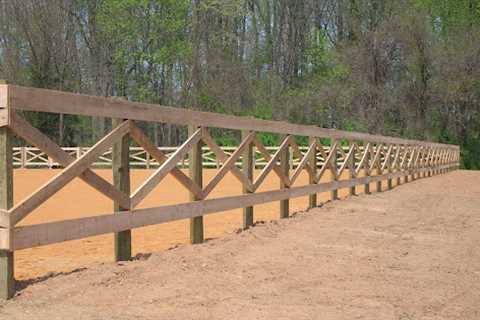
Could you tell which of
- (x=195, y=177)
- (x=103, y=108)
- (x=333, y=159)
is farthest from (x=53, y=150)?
(x=333, y=159)

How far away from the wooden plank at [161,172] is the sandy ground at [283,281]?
57 centimetres

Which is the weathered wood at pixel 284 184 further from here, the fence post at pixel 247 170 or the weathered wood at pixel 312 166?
the weathered wood at pixel 312 166

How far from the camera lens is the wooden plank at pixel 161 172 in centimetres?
520

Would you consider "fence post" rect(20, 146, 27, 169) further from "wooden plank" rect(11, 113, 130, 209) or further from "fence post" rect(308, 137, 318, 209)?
"wooden plank" rect(11, 113, 130, 209)

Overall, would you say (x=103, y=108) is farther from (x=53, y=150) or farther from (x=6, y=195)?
(x=6, y=195)

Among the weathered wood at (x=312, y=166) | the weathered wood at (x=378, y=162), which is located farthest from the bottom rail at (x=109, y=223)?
the weathered wood at (x=378, y=162)

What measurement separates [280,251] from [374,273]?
3.87 ft

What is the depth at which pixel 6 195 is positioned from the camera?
3.93 m

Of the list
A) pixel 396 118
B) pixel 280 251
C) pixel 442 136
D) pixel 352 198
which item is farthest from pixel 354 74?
pixel 280 251

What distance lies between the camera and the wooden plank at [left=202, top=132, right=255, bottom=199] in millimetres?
6418

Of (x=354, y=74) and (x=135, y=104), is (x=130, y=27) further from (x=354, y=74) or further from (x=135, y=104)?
(x=135, y=104)

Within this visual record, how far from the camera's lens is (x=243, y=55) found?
138 ft

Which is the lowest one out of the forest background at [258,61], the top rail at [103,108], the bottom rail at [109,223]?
the bottom rail at [109,223]

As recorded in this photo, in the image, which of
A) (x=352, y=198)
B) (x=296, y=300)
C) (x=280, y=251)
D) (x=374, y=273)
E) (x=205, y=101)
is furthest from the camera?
(x=205, y=101)
